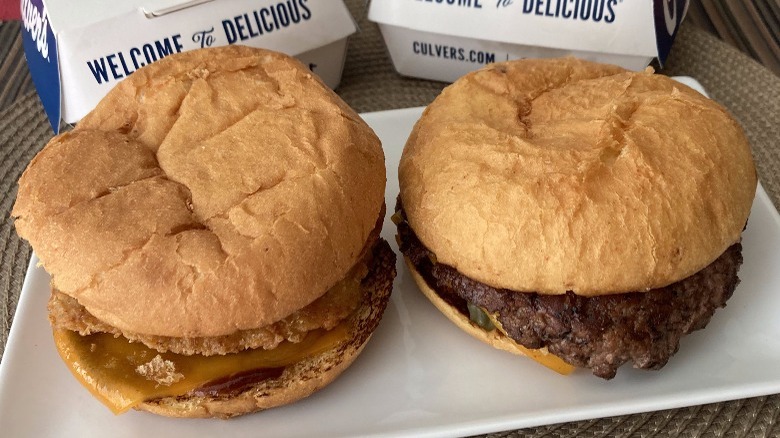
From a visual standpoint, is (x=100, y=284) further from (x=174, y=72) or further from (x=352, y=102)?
(x=352, y=102)

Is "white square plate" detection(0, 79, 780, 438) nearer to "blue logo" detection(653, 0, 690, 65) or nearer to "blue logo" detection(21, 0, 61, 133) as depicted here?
"blue logo" detection(21, 0, 61, 133)

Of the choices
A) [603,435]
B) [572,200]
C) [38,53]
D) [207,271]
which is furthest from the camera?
[38,53]

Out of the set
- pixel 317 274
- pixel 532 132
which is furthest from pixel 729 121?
pixel 317 274

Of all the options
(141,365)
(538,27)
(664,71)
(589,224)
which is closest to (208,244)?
(141,365)

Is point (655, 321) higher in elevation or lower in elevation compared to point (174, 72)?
lower

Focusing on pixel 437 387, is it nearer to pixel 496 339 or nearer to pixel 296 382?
pixel 496 339

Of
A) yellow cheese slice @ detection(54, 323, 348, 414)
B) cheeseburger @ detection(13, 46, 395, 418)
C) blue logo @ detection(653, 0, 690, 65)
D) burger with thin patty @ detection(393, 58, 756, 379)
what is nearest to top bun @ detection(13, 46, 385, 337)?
cheeseburger @ detection(13, 46, 395, 418)

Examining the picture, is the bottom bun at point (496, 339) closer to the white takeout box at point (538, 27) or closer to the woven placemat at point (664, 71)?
the woven placemat at point (664, 71)
